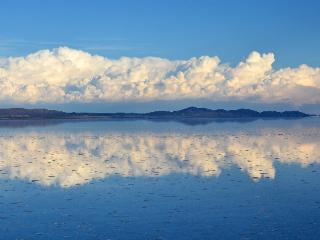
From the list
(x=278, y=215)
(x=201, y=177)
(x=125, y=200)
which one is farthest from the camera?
(x=201, y=177)

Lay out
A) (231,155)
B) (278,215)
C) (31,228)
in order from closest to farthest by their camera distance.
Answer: (31,228) < (278,215) < (231,155)

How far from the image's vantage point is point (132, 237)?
623 inches

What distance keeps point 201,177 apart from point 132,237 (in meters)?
12.6

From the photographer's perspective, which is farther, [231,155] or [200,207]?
[231,155]

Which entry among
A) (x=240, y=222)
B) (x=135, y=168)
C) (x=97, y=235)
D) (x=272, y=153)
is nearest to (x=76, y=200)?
(x=97, y=235)

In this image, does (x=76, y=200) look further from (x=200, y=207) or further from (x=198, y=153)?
(x=198, y=153)

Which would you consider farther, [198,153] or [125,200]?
[198,153]

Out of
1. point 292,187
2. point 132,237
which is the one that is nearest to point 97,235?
point 132,237

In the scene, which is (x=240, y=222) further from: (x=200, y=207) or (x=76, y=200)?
(x=76, y=200)

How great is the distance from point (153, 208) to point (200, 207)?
203cm

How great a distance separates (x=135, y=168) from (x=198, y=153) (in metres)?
10.7

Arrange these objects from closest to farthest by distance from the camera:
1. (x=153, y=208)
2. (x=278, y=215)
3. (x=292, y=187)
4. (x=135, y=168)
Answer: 1. (x=278, y=215)
2. (x=153, y=208)
3. (x=292, y=187)
4. (x=135, y=168)

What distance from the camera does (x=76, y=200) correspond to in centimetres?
2186

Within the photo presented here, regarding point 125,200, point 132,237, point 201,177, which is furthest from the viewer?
point 201,177
